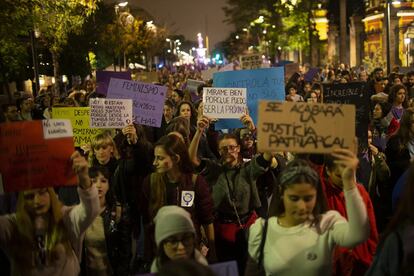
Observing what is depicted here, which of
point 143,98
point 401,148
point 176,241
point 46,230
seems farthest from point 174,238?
point 143,98

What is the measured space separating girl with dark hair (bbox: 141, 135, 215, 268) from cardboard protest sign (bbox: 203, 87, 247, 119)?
2000 millimetres

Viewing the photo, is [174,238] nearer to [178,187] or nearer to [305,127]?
[305,127]

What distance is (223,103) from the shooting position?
6988 millimetres

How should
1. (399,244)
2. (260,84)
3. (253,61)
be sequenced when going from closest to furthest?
(399,244) → (260,84) → (253,61)

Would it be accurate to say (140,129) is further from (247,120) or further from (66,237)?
(66,237)

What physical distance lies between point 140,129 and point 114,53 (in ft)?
108

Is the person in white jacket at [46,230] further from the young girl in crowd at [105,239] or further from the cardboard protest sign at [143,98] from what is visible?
the cardboard protest sign at [143,98]

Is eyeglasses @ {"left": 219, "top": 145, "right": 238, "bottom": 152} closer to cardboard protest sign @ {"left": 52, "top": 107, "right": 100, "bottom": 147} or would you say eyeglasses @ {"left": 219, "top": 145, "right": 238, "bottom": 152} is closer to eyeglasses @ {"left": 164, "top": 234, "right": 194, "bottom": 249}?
eyeglasses @ {"left": 164, "top": 234, "right": 194, "bottom": 249}

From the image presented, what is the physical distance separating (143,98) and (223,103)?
1299mm

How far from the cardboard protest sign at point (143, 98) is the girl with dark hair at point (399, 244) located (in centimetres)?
494

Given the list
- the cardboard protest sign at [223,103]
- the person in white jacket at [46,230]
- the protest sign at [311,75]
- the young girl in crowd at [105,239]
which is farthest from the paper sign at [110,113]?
the protest sign at [311,75]

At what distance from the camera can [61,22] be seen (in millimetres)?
17531

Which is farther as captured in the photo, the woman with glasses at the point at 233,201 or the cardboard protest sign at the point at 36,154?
the woman with glasses at the point at 233,201

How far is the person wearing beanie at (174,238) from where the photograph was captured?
3.39m
